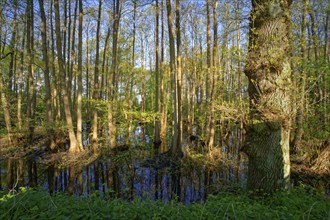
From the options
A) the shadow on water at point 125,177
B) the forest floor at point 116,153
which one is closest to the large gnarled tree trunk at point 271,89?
the shadow on water at point 125,177

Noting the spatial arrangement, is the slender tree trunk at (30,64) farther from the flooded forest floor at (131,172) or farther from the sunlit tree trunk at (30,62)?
the flooded forest floor at (131,172)

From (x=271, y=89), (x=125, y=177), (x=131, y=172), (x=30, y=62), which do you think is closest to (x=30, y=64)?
(x=30, y=62)

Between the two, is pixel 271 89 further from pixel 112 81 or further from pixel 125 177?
pixel 112 81

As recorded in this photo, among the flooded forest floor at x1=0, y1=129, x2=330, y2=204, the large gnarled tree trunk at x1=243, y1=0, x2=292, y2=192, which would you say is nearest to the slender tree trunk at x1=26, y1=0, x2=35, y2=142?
the flooded forest floor at x1=0, y1=129, x2=330, y2=204

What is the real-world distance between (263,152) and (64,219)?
3.54 metres

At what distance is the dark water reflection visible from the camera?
6566 mm

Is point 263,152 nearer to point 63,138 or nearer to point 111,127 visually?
point 111,127

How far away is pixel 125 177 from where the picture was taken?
26.5ft

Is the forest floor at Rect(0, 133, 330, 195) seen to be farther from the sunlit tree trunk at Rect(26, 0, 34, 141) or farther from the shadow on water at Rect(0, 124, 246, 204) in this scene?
the sunlit tree trunk at Rect(26, 0, 34, 141)

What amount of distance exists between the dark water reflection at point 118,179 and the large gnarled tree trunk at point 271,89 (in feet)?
8.39

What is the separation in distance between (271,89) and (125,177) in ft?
19.7

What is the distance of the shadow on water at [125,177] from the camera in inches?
259

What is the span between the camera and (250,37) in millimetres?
4434

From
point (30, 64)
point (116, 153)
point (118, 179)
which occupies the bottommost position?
point (118, 179)
